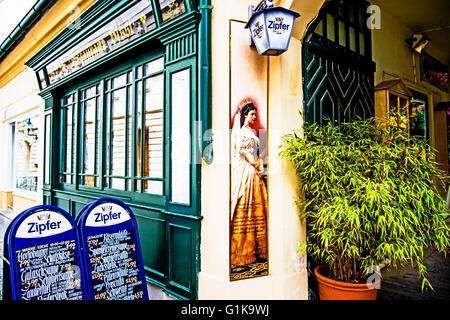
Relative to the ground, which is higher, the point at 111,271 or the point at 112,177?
the point at 112,177

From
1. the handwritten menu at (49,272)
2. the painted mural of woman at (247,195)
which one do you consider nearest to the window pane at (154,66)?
the painted mural of woman at (247,195)

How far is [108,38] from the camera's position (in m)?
5.13

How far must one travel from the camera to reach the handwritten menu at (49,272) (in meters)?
2.56

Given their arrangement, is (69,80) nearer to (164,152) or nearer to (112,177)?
(112,177)

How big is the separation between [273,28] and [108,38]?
3.20 metres

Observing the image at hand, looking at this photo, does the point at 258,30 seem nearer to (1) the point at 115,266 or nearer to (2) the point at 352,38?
(2) the point at 352,38

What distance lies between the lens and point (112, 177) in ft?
17.6

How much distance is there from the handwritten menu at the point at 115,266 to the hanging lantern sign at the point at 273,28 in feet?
7.63

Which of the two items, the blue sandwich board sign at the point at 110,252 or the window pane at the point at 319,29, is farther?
the window pane at the point at 319,29

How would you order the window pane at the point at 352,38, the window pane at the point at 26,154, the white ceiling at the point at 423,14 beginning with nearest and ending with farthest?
the window pane at the point at 352,38 < the white ceiling at the point at 423,14 < the window pane at the point at 26,154

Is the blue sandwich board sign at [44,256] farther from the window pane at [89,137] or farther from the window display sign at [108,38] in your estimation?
the window pane at [89,137]

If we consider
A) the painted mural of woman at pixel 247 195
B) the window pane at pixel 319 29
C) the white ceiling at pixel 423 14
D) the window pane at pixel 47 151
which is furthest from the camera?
the window pane at pixel 47 151

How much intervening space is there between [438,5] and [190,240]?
21.1ft
